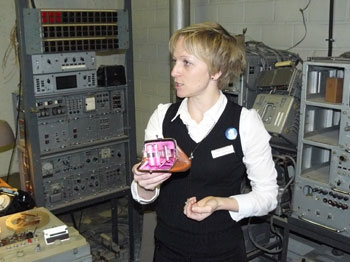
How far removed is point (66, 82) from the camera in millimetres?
2678

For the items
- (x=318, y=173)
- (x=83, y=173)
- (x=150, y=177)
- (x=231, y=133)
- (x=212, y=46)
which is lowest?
(x=83, y=173)

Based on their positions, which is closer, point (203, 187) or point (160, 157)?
point (160, 157)

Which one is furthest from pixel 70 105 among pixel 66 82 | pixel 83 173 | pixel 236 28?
pixel 236 28

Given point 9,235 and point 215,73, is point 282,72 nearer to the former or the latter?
point 215,73

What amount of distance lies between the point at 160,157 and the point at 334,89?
1.26 metres

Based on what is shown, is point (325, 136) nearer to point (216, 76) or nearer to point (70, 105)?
point (216, 76)

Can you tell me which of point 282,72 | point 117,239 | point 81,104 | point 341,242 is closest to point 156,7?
point 81,104

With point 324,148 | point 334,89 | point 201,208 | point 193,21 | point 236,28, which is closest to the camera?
point 201,208

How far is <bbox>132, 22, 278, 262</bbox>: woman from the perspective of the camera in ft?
4.57

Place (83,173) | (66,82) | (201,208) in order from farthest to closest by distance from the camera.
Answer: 1. (83,173)
2. (66,82)
3. (201,208)

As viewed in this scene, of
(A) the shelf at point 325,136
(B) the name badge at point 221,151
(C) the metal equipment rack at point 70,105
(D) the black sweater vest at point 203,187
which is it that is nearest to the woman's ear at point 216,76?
(D) the black sweater vest at point 203,187

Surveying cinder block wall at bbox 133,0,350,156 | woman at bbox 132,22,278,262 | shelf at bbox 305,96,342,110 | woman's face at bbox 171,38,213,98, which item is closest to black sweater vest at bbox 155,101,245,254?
woman at bbox 132,22,278,262

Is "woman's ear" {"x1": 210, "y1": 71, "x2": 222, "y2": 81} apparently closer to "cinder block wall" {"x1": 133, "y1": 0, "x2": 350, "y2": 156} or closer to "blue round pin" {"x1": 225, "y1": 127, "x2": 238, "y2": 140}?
"blue round pin" {"x1": 225, "y1": 127, "x2": 238, "y2": 140}

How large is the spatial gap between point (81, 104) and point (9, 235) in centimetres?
103
